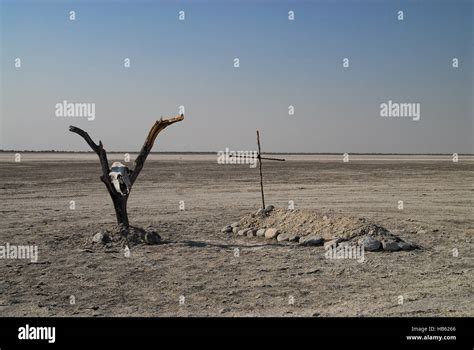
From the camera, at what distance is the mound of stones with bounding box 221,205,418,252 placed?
10180 millimetres

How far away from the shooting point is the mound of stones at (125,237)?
1068cm

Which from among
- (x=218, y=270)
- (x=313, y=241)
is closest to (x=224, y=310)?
(x=218, y=270)

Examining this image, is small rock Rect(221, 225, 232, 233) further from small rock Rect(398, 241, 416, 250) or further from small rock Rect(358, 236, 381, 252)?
small rock Rect(398, 241, 416, 250)

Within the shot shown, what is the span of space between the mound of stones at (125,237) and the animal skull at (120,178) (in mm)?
857

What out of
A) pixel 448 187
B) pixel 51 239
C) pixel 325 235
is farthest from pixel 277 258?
pixel 448 187

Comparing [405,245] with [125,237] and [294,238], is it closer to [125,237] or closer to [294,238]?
[294,238]

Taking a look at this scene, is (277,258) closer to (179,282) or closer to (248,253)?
(248,253)

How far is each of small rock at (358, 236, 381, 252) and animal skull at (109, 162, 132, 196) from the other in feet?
17.3

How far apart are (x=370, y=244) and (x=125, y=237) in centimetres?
535

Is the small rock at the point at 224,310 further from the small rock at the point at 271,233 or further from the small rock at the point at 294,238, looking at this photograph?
the small rock at the point at 271,233

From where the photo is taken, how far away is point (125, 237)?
10.8 m

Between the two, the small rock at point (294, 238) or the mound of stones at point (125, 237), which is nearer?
the mound of stones at point (125, 237)

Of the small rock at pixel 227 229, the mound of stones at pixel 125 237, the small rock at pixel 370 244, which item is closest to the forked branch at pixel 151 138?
the mound of stones at pixel 125 237
